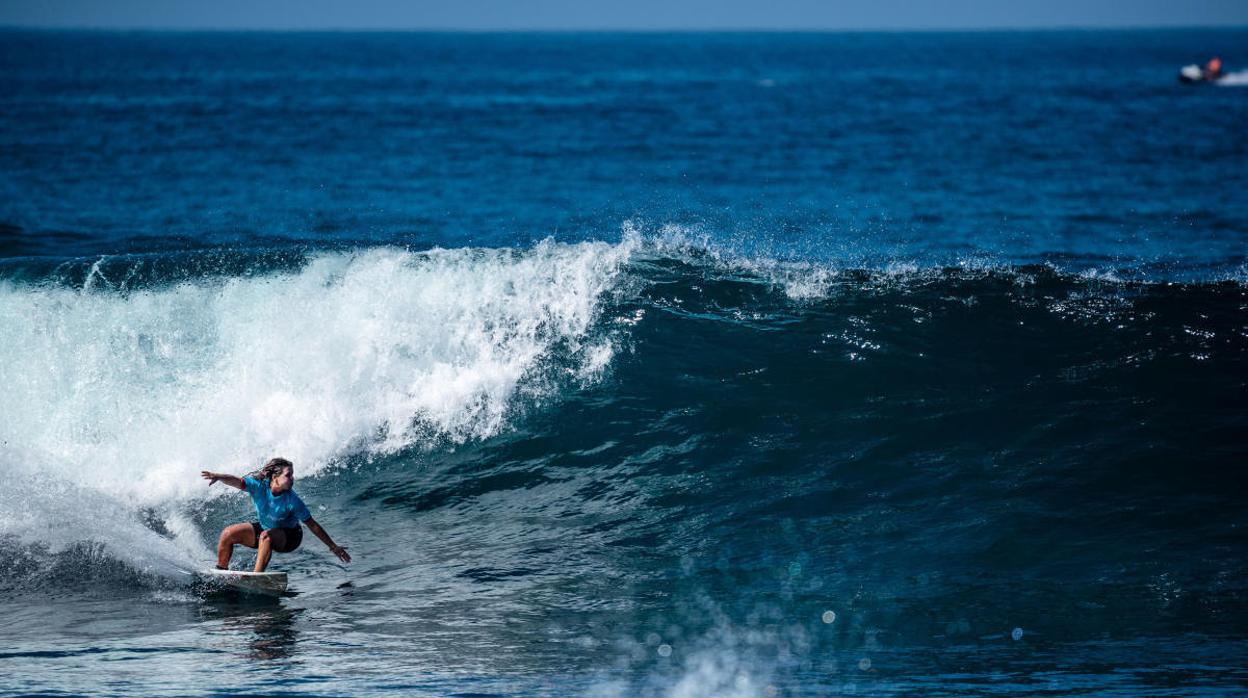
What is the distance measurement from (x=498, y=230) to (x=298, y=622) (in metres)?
14.0

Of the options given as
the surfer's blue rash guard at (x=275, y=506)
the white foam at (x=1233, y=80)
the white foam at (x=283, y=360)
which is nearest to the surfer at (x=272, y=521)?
the surfer's blue rash guard at (x=275, y=506)

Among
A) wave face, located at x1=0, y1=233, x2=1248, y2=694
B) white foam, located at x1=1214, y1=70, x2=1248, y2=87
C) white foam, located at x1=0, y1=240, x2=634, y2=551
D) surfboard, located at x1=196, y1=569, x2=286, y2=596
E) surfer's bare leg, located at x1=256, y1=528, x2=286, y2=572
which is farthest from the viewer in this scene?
white foam, located at x1=1214, y1=70, x2=1248, y2=87

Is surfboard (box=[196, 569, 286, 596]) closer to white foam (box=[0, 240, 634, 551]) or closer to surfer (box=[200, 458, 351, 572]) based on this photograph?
surfer (box=[200, 458, 351, 572])

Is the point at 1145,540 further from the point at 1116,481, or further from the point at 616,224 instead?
the point at 616,224

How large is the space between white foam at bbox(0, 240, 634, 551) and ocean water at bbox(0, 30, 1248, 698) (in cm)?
4

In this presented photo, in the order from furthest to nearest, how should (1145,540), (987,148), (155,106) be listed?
(155,106)
(987,148)
(1145,540)

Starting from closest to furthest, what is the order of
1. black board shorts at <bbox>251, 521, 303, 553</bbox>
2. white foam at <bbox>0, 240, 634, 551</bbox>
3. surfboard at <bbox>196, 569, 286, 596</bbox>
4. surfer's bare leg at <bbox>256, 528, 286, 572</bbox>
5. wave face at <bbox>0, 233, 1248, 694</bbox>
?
wave face at <bbox>0, 233, 1248, 694</bbox>, surfboard at <bbox>196, 569, 286, 596</bbox>, surfer's bare leg at <bbox>256, 528, 286, 572</bbox>, black board shorts at <bbox>251, 521, 303, 553</bbox>, white foam at <bbox>0, 240, 634, 551</bbox>

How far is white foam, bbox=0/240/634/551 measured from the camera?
1173 centimetres

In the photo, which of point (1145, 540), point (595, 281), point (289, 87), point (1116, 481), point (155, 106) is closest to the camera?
point (1145, 540)

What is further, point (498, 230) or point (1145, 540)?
point (498, 230)

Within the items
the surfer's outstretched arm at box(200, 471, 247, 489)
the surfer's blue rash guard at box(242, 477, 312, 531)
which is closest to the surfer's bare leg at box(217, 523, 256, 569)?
the surfer's blue rash guard at box(242, 477, 312, 531)

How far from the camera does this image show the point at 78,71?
7900 cm

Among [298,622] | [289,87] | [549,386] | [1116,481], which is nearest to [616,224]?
[549,386]

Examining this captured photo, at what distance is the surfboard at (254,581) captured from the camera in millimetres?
8648
